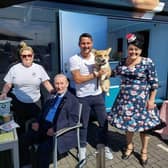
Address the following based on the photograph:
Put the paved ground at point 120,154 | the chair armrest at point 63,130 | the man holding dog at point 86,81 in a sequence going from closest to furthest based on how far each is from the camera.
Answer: the chair armrest at point 63,130
the man holding dog at point 86,81
the paved ground at point 120,154

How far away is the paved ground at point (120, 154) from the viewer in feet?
7.85

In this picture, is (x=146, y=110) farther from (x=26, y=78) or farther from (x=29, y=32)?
(x=29, y=32)

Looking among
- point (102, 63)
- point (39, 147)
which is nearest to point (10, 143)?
point (39, 147)

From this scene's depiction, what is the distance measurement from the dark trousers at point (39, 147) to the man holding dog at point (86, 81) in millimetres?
465

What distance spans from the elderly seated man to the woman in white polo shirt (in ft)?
0.68

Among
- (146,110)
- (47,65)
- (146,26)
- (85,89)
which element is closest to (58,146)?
(85,89)

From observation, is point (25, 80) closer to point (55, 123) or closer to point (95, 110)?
point (55, 123)

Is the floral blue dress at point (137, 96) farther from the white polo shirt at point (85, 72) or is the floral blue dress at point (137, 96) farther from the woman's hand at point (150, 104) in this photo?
the white polo shirt at point (85, 72)

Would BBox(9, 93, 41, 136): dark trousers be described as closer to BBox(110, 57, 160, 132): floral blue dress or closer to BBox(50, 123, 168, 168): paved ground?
BBox(50, 123, 168, 168): paved ground

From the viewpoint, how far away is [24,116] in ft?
7.90

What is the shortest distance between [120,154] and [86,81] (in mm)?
1095

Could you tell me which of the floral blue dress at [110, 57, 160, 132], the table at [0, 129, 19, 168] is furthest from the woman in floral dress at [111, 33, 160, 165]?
the table at [0, 129, 19, 168]

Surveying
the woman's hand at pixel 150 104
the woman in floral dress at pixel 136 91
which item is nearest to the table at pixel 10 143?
the woman in floral dress at pixel 136 91

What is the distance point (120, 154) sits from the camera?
2.63m
